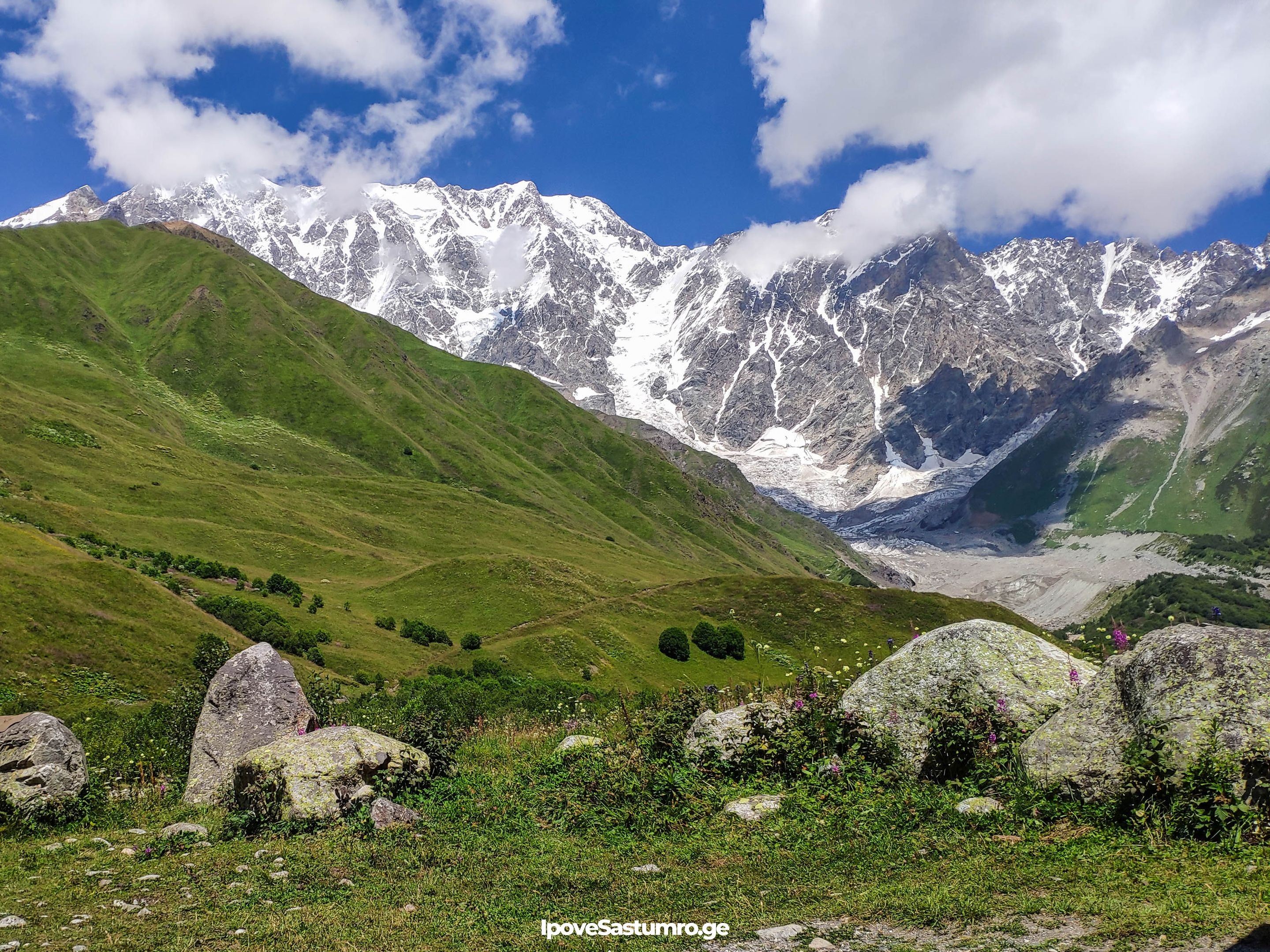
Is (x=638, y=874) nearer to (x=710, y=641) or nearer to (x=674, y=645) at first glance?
(x=674, y=645)

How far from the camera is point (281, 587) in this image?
70312 mm

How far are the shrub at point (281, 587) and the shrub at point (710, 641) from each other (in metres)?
41.7

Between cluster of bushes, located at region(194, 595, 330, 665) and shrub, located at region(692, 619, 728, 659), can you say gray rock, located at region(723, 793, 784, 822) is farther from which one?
shrub, located at region(692, 619, 728, 659)

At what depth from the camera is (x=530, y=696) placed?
1448 inches

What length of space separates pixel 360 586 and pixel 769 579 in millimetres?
57846

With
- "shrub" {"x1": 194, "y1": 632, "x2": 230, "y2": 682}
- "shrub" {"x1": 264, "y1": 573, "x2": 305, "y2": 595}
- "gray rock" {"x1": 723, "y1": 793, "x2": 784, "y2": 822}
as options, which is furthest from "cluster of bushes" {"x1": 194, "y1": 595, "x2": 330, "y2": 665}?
"gray rock" {"x1": 723, "y1": 793, "x2": 784, "y2": 822}

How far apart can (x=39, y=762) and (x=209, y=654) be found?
1540 cm

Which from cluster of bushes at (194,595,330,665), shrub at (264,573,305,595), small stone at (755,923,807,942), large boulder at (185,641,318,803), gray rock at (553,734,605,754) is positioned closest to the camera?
small stone at (755,923,807,942)

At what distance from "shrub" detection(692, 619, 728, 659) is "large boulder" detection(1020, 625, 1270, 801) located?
68.7 metres

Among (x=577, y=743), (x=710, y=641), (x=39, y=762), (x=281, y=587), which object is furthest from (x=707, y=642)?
(x=39, y=762)

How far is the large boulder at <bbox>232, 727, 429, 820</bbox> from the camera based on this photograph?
16484mm

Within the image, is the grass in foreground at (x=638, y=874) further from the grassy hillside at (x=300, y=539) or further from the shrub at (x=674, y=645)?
the shrub at (x=674, y=645)

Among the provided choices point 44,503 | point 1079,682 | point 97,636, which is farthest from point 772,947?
point 44,503

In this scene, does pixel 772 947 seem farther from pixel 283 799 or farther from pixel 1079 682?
pixel 283 799
